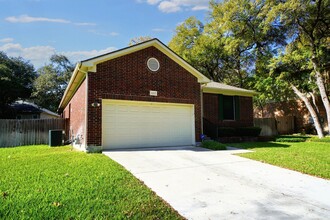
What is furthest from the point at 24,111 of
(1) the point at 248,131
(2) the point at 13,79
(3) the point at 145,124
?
(1) the point at 248,131

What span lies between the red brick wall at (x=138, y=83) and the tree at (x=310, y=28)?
9.18m

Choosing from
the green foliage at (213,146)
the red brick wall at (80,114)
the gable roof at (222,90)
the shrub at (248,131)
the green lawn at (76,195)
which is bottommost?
the green lawn at (76,195)

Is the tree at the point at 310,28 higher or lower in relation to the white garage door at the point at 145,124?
higher

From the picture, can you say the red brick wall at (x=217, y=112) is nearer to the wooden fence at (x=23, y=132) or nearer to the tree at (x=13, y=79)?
the wooden fence at (x=23, y=132)

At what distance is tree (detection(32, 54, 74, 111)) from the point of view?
2834 cm

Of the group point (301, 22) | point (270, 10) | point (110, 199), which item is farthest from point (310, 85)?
point (110, 199)

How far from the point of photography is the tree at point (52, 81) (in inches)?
1116

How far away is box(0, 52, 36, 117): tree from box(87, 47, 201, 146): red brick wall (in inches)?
729

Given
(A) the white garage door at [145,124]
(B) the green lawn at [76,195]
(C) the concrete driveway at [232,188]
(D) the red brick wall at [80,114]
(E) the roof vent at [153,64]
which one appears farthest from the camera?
(E) the roof vent at [153,64]

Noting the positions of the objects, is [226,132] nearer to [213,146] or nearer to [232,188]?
[213,146]

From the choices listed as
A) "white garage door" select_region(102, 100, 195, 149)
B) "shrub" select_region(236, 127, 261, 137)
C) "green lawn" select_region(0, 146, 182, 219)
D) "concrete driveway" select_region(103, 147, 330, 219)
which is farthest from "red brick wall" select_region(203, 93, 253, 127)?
"green lawn" select_region(0, 146, 182, 219)

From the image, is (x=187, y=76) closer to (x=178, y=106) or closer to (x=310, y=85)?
(x=178, y=106)

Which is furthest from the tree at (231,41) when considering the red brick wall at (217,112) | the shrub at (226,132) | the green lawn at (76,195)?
the green lawn at (76,195)

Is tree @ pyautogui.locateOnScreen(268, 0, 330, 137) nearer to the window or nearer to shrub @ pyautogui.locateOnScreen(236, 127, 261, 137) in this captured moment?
shrub @ pyautogui.locateOnScreen(236, 127, 261, 137)
